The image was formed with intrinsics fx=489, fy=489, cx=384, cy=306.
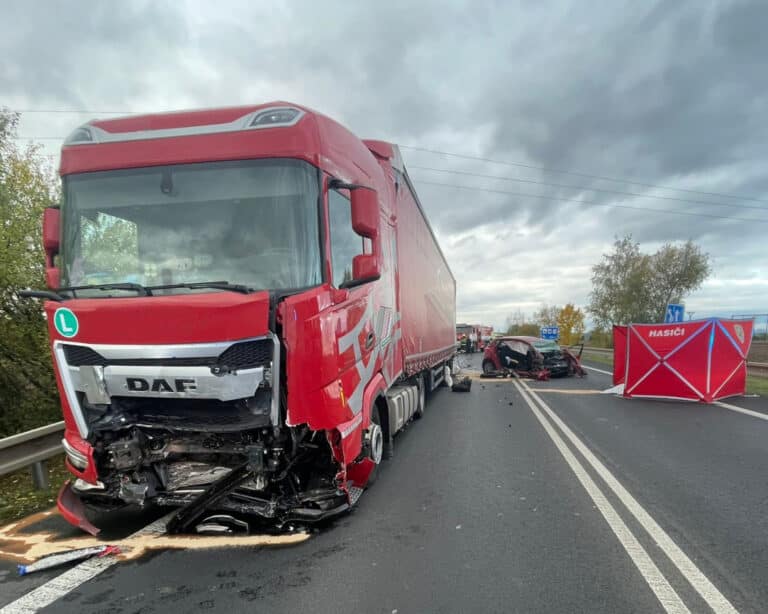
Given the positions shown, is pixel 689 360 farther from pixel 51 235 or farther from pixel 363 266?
pixel 51 235

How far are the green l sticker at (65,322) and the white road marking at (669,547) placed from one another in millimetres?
4591

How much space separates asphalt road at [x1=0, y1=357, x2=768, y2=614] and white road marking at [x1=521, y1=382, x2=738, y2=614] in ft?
0.04

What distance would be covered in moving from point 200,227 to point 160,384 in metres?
1.25

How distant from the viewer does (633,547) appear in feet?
12.0

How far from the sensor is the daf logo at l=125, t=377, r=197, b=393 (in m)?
3.47

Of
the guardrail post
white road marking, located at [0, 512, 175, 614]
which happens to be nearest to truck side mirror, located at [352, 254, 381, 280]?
white road marking, located at [0, 512, 175, 614]

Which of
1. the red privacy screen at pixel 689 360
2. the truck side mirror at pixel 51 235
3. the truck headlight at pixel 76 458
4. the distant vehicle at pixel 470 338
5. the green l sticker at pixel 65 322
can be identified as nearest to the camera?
the green l sticker at pixel 65 322

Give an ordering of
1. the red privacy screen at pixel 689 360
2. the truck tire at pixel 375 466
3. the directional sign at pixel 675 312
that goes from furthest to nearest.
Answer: the directional sign at pixel 675 312
the red privacy screen at pixel 689 360
the truck tire at pixel 375 466

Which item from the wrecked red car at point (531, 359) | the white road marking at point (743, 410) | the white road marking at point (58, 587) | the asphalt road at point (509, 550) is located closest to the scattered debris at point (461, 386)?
the wrecked red car at point (531, 359)

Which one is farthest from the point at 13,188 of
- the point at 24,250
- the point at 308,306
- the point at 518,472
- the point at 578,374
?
the point at 578,374

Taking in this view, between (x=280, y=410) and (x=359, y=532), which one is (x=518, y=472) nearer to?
(x=359, y=532)

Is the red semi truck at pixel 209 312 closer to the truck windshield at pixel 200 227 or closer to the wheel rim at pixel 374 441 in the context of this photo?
the truck windshield at pixel 200 227

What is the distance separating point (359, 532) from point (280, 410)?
137 cm

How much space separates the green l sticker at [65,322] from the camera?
3664mm
